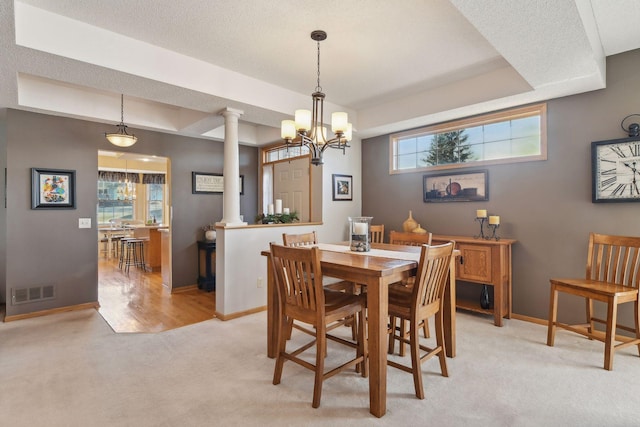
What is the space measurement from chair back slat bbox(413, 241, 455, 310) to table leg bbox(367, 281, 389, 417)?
0.87 feet

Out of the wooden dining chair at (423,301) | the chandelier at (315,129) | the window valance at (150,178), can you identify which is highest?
the window valance at (150,178)

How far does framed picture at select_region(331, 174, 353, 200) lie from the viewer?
15.8 ft

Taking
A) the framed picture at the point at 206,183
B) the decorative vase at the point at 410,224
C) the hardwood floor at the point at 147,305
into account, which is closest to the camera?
the hardwood floor at the point at 147,305

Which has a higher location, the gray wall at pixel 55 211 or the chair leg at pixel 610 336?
the gray wall at pixel 55 211

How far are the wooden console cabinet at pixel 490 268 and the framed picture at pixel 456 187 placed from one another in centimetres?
61

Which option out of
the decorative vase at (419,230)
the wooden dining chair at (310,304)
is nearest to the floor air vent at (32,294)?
the wooden dining chair at (310,304)

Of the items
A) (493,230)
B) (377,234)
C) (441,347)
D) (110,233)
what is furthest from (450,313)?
(110,233)

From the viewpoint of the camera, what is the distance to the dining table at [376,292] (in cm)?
193

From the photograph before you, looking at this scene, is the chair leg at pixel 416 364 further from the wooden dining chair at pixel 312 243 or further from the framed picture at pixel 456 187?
the framed picture at pixel 456 187

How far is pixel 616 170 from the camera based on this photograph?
2.99 metres

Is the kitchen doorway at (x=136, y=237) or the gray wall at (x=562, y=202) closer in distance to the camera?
the gray wall at (x=562, y=202)

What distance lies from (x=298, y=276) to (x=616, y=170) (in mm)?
3138

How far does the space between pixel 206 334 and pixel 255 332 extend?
1.57 feet

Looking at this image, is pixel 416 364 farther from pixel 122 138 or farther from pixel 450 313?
pixel 122 138
